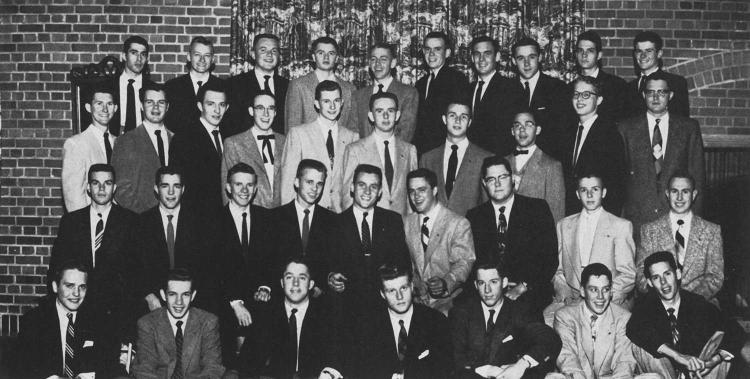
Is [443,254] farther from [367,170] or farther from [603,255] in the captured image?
[603,255]

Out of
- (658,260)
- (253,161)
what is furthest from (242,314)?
(658,260)

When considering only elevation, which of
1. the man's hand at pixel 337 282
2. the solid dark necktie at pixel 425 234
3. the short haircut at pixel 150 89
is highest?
the short haircut at pixel 150 89

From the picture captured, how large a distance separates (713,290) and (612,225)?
820mm

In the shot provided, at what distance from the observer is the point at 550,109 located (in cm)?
748

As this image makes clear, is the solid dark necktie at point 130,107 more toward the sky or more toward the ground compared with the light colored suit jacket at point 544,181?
more toward the sky

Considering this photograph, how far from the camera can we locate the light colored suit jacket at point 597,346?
621 centimetres

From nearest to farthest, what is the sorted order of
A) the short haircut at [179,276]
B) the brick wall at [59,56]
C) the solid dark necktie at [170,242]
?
the short haircut at [179,276] < the solid dark necktie at [170,242] < the brick wall at [59,56]

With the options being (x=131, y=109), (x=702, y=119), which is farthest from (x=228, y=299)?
(x=702, y=119)

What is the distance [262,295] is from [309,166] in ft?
3.13

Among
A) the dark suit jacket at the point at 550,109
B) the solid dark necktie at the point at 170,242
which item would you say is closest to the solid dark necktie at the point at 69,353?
the solid dark necktie at the point at 170,242

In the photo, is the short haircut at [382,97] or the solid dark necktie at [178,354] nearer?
the solid dark necktie at [178,354]

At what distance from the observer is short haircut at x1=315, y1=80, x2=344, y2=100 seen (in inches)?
282

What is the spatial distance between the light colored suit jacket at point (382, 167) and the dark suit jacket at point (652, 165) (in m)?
1.63

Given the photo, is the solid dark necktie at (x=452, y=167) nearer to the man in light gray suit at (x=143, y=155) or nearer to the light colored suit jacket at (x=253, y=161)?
the light colored suit jacket at (x=253, y=161)
